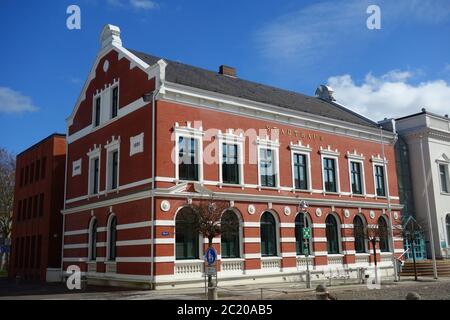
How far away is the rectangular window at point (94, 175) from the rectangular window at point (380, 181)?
19692 mm

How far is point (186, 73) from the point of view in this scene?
2970cm

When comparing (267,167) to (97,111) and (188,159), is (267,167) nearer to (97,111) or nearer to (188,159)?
(188,159)

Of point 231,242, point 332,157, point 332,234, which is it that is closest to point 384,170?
point 332,157

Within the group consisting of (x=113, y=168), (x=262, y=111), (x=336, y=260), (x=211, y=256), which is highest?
(x=262, y=111)

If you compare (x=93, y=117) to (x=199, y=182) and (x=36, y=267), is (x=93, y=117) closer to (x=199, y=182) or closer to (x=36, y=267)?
(x=199, y=182)

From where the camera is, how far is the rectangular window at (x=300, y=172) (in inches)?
1198

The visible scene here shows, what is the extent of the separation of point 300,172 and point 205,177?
765 cm

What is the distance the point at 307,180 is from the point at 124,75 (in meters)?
13.0

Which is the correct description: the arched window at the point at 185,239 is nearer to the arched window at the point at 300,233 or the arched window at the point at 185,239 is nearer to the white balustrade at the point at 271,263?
the white balustrade at the point at 271,263

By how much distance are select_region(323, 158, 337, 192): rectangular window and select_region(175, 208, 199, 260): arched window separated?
11.0 meters

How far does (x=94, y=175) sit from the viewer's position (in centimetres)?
3080

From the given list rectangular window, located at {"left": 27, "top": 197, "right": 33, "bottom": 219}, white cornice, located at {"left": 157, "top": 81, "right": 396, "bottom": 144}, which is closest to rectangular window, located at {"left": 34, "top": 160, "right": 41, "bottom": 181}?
rectangular window, located at {"left": 27, "top": 197, "right": 33, "bottom": 219}

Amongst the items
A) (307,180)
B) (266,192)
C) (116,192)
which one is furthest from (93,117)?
(307,180)

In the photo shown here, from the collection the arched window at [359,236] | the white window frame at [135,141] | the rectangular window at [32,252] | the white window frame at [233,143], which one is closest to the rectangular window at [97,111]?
the white window frame at [135,141]
